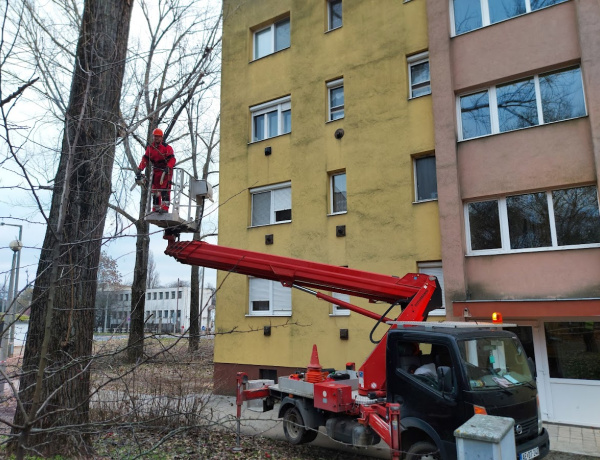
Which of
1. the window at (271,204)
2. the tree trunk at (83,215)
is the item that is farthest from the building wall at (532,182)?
the tree trunk at (83,215)

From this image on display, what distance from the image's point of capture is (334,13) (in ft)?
46.9

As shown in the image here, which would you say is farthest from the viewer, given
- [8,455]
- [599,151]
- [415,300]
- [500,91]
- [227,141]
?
[227,141]

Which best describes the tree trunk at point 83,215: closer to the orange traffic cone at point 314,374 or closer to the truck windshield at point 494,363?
the orange traffic cone at point 314,374

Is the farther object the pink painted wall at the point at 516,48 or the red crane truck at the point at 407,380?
the pink painted wall at the point at 516,48

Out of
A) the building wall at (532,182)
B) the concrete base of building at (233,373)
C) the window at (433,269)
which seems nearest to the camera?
the building wall at (532,182)

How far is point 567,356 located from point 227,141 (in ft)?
37.4

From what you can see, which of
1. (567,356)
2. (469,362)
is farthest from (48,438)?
(567,356)

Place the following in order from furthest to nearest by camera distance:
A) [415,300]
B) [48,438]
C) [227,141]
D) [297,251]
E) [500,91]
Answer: [227,141] → [297,251] → [500,91] → [415,300] → [48,438]

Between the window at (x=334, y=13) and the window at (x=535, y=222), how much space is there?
23.2ft

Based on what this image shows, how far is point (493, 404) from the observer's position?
19.0 feet

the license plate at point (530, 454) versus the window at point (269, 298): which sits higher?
the window at point (269, 298)

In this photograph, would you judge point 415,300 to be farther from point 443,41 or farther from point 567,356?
point 443,41

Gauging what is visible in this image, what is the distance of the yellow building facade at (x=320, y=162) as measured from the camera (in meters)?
11.9

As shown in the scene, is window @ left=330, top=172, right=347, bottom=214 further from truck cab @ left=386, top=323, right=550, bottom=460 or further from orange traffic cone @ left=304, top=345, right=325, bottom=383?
truck cab @ left=386, top=323, right=550, bottom=460
